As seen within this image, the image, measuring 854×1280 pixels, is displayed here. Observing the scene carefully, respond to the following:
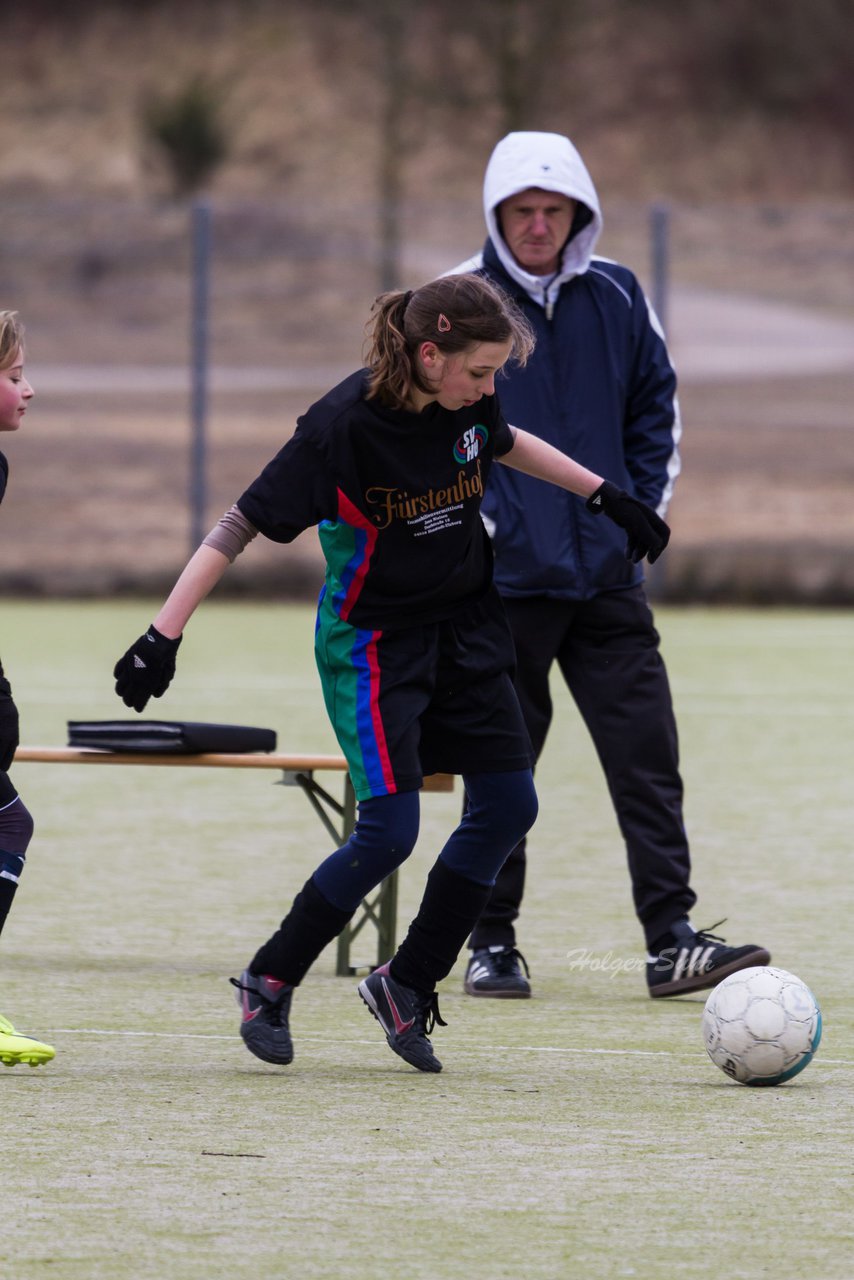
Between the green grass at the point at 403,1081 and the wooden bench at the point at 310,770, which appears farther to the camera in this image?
the wooden bench at the point at 310,770

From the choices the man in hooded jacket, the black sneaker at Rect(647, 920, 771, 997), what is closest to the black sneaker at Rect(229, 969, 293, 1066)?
the man in hooded jacket

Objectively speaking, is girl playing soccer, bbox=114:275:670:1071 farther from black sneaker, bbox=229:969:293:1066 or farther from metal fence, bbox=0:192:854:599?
metal fence, bbox=0:192:854:599

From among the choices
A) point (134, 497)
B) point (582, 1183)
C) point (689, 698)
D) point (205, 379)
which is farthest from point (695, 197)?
point (582, 1183)

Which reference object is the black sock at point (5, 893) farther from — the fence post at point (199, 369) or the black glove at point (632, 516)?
the fence post at point (199, 369)

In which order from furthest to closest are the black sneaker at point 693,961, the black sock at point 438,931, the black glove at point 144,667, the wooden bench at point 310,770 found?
the wooden bench at point 310,770, the black sneaker at point 693,961, the black sock at point 438,931, the black glove at point 144,667

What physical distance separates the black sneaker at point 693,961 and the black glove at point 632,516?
3.30 ft

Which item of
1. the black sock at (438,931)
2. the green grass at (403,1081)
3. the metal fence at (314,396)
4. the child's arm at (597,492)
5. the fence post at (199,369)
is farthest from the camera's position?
the metal fence at (314,396)

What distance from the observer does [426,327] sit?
4410 millimetres

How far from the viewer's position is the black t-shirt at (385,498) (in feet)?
14.6

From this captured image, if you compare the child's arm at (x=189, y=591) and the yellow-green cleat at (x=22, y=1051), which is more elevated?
the child's arm at (x=189, y=591)

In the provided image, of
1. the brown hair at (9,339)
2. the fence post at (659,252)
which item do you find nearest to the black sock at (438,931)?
the brown hair at (9,339)

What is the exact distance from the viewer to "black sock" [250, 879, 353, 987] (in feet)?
15.1

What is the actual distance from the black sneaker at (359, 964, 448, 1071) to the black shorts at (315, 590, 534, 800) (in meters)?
0.39

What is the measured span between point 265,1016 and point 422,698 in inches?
27.2
